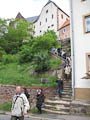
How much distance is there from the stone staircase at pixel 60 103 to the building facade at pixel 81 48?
694 millimetres

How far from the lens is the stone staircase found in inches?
476

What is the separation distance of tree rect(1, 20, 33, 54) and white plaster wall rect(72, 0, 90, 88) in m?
17.4

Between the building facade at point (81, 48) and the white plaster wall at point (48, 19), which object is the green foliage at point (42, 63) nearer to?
the building facade at point (81, 48)

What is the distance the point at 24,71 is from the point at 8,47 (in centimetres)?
1325

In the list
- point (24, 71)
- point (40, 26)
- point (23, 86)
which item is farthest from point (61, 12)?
point (23, 86)

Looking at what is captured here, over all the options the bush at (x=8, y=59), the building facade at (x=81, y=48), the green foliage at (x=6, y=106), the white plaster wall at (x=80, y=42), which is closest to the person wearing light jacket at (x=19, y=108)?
the building facade at (x=81, y=48)

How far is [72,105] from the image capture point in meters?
11.9

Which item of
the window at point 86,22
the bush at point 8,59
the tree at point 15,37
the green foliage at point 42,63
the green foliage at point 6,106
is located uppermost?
the tree at point 15,37

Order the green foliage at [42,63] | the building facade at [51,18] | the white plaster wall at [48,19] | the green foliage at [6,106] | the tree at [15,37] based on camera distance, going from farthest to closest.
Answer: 1. the white plaster wall at [48,19]
2. the building facade at [51,18]
3. the tree at [15,37]
4. the green foliage at [42,63]
5. the green foliage at [6,106]

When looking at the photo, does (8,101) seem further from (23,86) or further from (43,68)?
(43,68)

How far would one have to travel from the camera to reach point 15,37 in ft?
105

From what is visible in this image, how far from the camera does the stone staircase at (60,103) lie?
39.6ft

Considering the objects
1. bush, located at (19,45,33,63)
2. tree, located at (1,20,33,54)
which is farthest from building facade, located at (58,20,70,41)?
bush, located at (19,45,33,63)

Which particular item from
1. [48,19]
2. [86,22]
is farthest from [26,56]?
[48,19]
